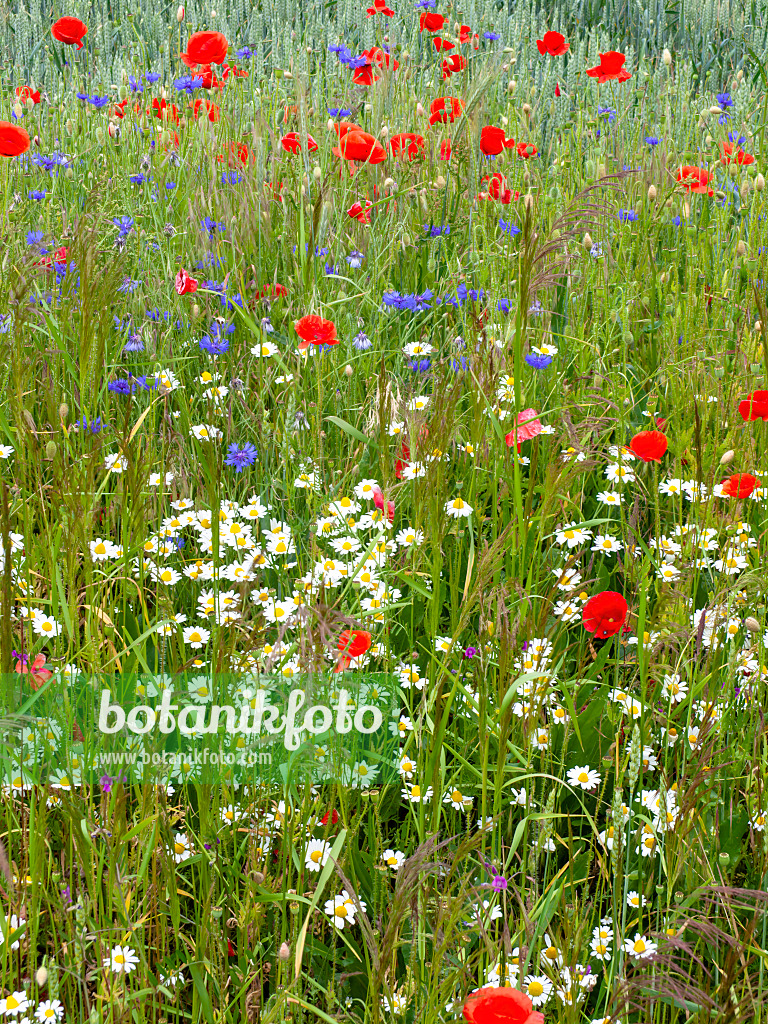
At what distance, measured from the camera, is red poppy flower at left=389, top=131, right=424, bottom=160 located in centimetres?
269

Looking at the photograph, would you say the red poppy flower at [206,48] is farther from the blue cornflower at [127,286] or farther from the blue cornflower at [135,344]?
the blue cornflower at [135,344]

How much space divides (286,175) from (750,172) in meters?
1.28

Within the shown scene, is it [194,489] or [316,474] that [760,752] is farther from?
[194,489]

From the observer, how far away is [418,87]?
4.10m

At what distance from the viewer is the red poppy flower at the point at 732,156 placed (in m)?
2.72

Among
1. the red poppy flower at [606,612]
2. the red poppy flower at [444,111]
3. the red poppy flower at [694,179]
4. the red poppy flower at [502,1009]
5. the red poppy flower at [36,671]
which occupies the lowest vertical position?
the red poppy flower at [502,1009]

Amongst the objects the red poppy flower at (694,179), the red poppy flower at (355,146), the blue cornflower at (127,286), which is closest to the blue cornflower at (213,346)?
the blue cornflower at (127,286)

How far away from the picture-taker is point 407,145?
2857 mm

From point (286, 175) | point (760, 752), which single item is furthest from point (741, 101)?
point (760, 752)

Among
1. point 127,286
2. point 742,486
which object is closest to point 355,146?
point 127,286

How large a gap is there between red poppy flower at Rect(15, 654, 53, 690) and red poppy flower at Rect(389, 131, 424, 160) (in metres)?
1.84

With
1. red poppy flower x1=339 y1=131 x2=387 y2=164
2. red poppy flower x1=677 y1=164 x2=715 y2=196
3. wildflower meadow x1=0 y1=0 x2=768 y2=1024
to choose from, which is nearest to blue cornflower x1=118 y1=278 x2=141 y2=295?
wildflower meadow x1=0 y1=0 x2=768 y2=1024

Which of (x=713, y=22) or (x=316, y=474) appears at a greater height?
(x=713, y=22)

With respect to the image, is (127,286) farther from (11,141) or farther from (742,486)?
(742,486)
